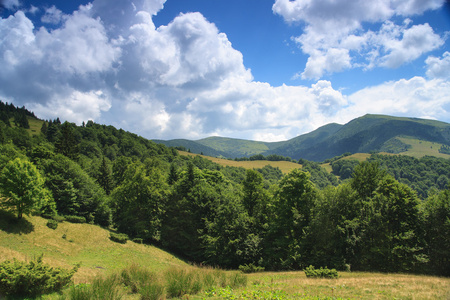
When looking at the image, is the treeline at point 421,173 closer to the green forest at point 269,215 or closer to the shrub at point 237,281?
the green forest at point 269,215

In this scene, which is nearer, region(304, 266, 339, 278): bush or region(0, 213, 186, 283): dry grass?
region(304, 266, 339, 278): bush

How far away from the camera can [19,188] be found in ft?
98.5

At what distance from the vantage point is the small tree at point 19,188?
2936cm

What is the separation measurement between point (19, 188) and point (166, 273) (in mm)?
30325

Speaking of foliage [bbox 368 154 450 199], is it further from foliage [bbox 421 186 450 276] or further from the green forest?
the green forest

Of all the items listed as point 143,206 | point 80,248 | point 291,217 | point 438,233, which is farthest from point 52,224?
point 438,233

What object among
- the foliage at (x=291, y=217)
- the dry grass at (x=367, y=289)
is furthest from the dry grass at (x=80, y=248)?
the dry grass at (x=367, y=289)

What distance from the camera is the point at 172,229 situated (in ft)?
128

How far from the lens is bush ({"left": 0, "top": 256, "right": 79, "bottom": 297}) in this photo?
344 inches

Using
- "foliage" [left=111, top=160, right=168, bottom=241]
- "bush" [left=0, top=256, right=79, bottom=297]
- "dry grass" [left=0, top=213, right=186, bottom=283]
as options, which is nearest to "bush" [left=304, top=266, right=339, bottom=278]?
"dry grass" [left=0, top=213, right=186, bottom=283]

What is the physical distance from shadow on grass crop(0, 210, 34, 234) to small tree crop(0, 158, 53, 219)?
0.78m

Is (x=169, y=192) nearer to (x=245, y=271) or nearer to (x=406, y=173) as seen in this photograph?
(x=245, y=271)

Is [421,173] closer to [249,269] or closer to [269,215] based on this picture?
[269,215]

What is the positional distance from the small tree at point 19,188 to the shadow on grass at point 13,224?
2.55 ft
